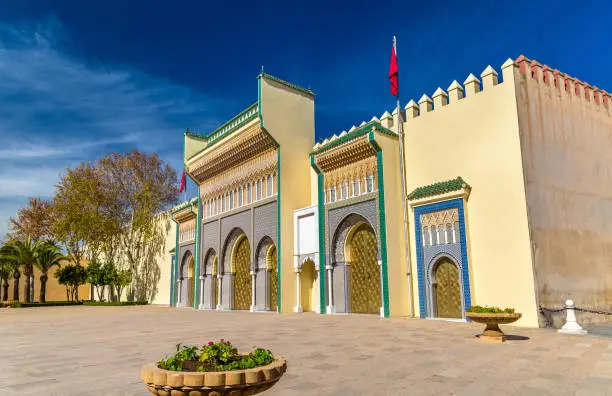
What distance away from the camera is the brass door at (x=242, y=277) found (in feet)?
72.9

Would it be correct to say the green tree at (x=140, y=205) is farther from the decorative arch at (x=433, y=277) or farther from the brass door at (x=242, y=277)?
the decorative arch at (x=433, y=277)

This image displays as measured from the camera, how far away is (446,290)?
1384 centimetres

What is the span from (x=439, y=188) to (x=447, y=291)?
3.19 metres

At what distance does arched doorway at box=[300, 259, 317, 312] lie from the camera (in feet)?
62.5

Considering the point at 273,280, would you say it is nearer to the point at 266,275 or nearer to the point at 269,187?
the point at 266,275

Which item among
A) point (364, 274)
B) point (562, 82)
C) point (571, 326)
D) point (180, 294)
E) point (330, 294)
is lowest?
point (571, 326)

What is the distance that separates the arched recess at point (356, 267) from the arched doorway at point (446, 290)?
213cm

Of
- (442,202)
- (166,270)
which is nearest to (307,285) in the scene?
(442,202)

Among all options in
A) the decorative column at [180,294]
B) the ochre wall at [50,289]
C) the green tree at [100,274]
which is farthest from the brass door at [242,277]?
the ochre wall at [50,289]

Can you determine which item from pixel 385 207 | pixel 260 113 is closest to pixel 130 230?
pixel 260 113

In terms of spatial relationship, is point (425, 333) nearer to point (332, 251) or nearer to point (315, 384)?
point (315, 384)

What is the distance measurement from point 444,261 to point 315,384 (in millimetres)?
9740

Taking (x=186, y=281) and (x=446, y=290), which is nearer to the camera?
(x=446, y=290)

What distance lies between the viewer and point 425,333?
33.0 ft
